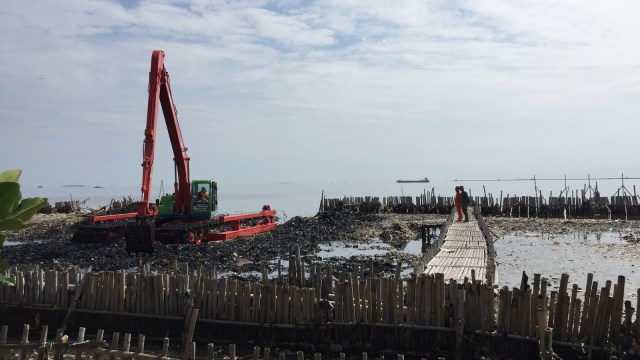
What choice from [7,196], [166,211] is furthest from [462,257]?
[166,211]

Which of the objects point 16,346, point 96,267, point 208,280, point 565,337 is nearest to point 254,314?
point 208,280

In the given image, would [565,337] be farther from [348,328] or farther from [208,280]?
[208,280]

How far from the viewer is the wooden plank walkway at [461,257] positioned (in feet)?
37.5

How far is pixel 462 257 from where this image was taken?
1350cm

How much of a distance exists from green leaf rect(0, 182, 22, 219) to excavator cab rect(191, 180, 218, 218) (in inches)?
892

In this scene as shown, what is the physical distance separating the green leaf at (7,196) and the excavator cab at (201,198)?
22666 millimetres

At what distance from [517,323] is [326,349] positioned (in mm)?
2753

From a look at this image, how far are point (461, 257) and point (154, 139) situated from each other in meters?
11.1

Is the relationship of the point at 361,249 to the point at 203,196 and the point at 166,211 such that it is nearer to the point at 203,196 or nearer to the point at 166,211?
the point at 203,196

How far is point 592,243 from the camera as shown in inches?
1018

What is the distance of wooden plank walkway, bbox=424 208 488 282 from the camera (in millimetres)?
11430

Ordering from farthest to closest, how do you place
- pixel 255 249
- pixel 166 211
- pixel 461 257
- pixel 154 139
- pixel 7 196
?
1. pixel 166 211
2. pixel 255 249
3. pixel 154 139
4. pixel 461 257
5. pixel 7 196

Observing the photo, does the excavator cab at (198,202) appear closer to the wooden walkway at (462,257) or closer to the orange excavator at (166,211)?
the orange excavator at (166,211)

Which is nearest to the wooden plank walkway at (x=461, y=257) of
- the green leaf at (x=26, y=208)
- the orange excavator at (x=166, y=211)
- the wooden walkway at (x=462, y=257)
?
the wooden walkway at (x=462, y=257)
